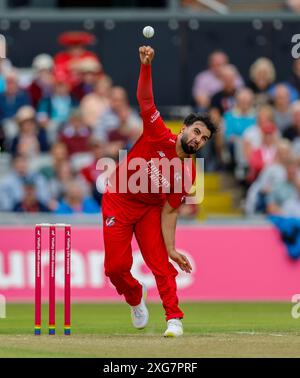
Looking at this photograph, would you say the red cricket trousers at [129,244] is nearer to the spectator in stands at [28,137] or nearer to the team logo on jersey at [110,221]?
the team logo on jersey at [110,221]

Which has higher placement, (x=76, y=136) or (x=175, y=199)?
(x=76, y=136)

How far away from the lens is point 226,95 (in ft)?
69.1

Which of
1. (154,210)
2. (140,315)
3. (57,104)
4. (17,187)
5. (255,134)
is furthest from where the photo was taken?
(57,104)

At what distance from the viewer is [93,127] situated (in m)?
20.2

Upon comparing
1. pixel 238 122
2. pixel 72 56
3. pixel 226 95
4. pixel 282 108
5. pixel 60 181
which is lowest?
pixel 60 181

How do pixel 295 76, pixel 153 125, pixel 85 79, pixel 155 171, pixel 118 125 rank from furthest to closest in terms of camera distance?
pixel 295 76, pixel 85 79, pixel 118 125, pixel 155 171, pixel 153 125

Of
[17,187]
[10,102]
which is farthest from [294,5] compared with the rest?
[17,187]

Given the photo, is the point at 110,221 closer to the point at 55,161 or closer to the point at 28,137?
the point at 55,161

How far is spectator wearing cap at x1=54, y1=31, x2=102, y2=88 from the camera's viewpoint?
2144cm

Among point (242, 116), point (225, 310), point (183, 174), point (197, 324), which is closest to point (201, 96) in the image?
point (242, 116)

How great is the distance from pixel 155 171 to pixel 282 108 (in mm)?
9384

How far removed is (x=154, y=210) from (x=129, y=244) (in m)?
0.39

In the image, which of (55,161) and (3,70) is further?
(3,70)

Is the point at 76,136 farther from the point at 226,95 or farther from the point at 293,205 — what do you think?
the point at 293,205
